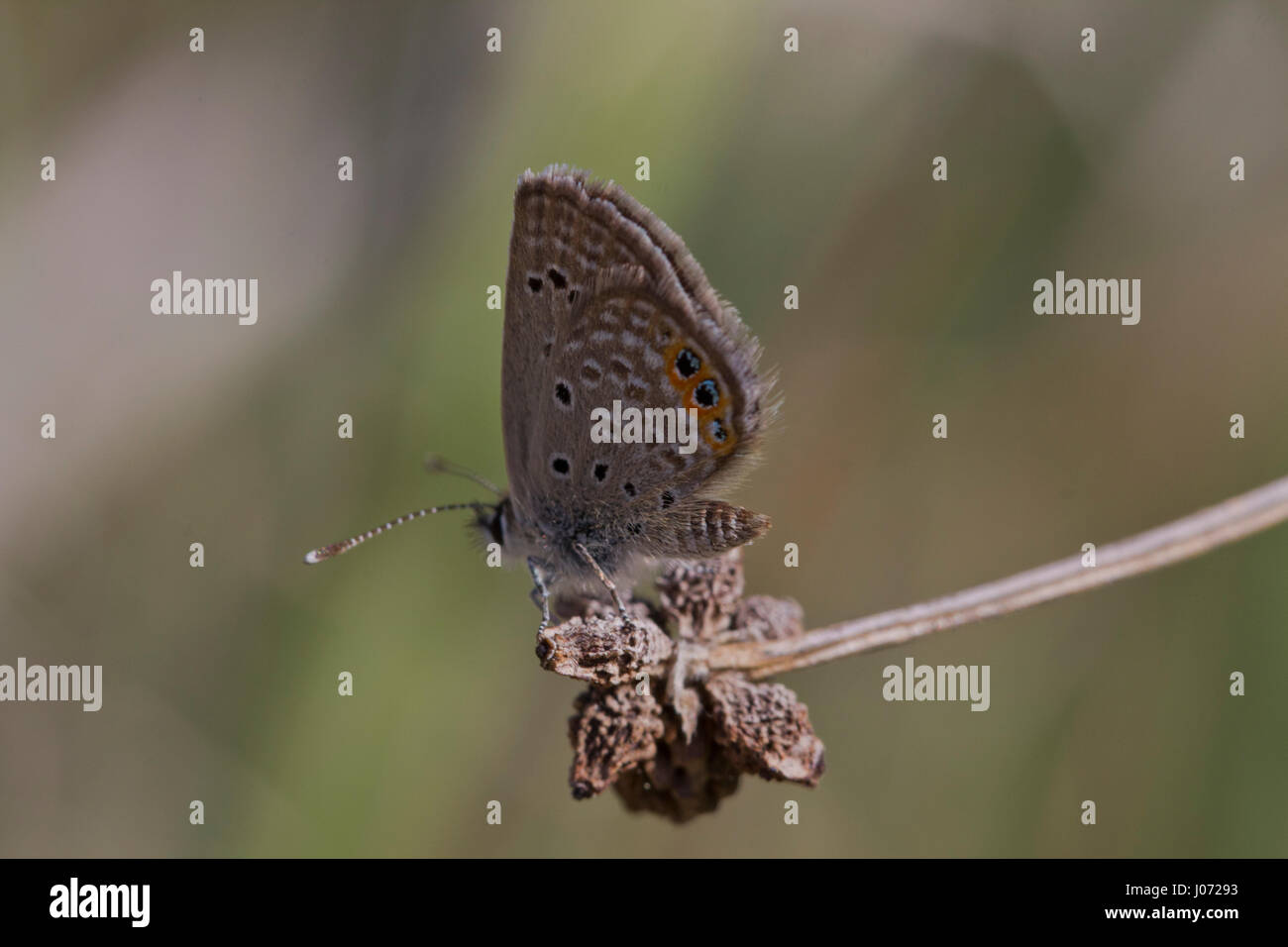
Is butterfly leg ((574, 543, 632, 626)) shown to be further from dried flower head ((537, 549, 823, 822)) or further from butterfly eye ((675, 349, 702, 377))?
butterfly eye ((675, 349, 702, 377))

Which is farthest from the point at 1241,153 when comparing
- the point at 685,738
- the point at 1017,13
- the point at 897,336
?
the point at 685,738

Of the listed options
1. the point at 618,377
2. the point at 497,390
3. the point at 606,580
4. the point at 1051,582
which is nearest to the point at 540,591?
the point at 606,580

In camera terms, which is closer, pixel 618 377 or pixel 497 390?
pixel 618 377

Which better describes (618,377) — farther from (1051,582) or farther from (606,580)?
(1051,582)

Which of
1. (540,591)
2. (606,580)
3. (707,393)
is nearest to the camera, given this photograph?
(606,580)

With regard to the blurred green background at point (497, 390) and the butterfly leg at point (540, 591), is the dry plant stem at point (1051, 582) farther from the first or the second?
the blurred green background at point (497, 390)

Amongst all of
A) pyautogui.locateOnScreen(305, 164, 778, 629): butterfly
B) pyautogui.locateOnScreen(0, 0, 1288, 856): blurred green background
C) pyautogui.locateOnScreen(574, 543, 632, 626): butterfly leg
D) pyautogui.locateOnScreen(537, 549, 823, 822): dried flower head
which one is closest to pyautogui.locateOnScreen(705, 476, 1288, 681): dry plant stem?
pyautogui.locateOnScreen(537, 549, 823, 822): dried flower head

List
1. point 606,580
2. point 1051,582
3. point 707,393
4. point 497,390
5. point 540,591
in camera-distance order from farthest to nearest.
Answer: point 497,390 < point 540,591 < point 707,393 < point 606,580 < point 1051,582
